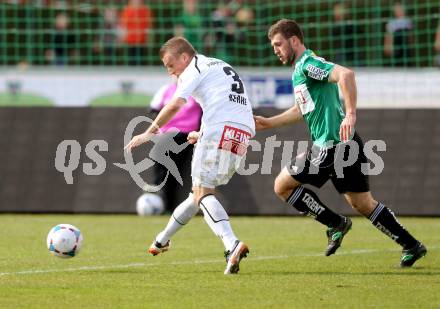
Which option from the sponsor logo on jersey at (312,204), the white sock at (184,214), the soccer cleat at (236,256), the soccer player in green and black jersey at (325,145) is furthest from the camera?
the sponsor logo on jersey at (312,204)

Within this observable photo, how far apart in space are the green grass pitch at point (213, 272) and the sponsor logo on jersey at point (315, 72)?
1655 mm

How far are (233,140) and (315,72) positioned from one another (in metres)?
0.91

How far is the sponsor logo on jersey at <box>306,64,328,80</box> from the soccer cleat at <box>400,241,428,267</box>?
1.70 metres

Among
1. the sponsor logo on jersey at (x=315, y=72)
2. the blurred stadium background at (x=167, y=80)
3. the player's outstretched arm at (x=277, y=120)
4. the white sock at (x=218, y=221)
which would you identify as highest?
the sponsor logo on jersey at (x=315, y=72)

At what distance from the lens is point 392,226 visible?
9773 millimetres

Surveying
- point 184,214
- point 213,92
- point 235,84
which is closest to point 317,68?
point 235,84

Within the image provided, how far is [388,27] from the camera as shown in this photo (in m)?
20.5

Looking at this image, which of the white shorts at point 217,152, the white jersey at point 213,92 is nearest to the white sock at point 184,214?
the white shorts at point 217,152

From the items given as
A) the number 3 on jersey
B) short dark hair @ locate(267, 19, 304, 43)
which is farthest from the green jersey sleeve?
the number 3 on jersey

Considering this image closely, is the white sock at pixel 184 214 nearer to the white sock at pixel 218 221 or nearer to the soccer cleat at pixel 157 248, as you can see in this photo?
the soccer cleat at pixel 157 248

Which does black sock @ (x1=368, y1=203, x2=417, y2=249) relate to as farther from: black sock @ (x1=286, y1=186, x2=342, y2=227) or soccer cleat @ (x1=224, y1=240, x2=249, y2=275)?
soccer cleat @ (x1=224, y1=240, x2=249, y2=275)

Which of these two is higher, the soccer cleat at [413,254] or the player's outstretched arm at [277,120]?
the player's outstretched arm at [277,120]

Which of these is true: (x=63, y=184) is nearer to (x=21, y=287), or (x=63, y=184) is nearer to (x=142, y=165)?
(x=142, y=165)

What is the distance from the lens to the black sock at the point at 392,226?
9734 mm
